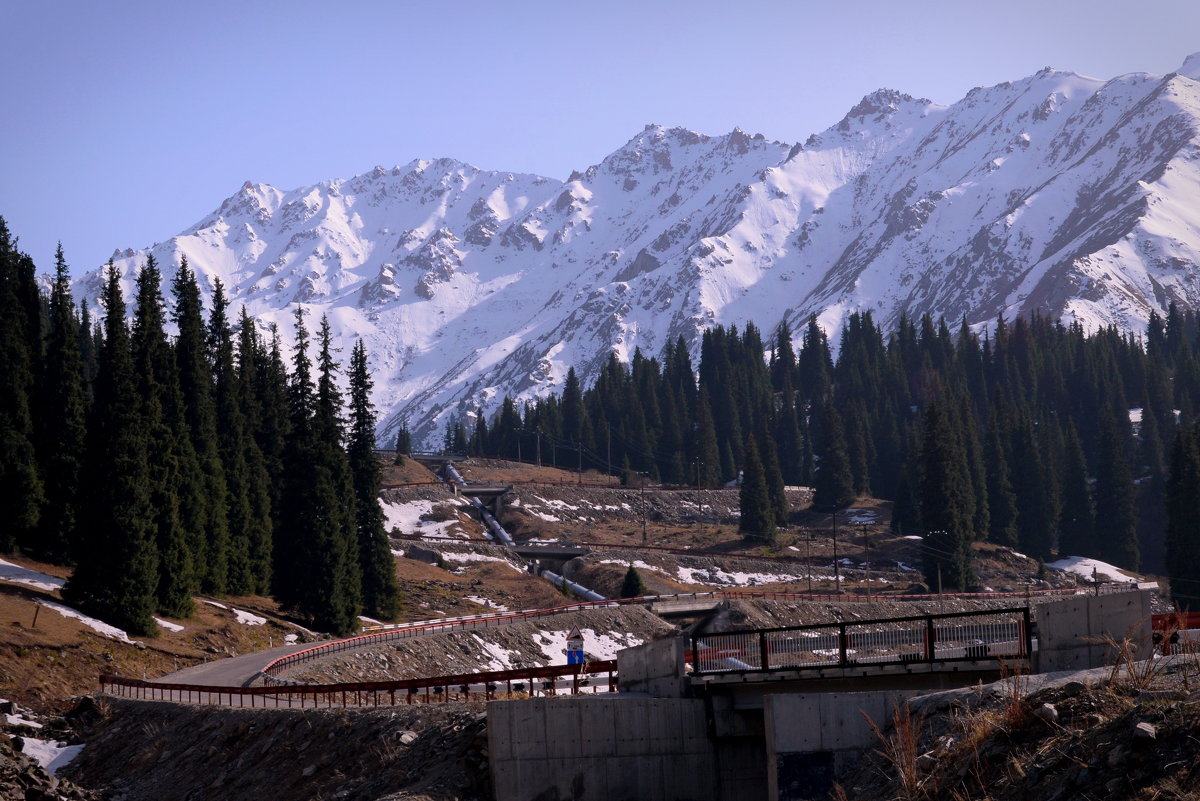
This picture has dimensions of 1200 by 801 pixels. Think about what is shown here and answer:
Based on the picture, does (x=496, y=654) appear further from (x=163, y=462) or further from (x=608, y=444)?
(x=608, y=444)

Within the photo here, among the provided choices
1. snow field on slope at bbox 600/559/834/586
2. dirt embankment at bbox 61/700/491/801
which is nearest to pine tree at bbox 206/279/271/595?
dirt embankment at bbox 61/700/491/801

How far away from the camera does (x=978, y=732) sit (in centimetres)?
2028

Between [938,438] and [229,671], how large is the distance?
7668cm

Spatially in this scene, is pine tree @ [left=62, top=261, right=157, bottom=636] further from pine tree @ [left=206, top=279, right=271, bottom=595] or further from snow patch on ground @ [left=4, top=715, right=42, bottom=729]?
snow patch on ground @ [left=4, top=715, right=42, bottom=729]

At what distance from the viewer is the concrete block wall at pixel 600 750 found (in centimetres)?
2931

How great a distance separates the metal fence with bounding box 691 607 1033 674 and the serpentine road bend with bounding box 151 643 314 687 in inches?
745

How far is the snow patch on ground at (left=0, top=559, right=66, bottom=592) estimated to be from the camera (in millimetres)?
58281

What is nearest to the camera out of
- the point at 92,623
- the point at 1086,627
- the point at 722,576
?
the point at 1086,627

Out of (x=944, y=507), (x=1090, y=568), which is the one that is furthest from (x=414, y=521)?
(x=1090, y=568)

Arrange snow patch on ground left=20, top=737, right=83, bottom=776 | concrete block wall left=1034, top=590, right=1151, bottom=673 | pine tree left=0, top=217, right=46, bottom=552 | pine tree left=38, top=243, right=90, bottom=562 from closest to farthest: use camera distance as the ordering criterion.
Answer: concrete block wall left=1034, top=590, right=1151, bottom=673
snow patch on ground left=20, top=737, right=83, bottom=776
pine tree left=0, top=217, right=46, bottom=552
pine tree left=38, top=243, right=90, bottom=562

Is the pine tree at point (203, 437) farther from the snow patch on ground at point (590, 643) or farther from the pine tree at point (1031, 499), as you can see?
the pine tree at point (1031, 499)

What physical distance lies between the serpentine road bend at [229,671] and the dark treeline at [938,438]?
6336cm

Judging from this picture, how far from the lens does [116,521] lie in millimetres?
57219

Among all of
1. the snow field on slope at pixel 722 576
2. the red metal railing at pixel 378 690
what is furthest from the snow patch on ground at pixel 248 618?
the snow field on slope at pixel 722 576
